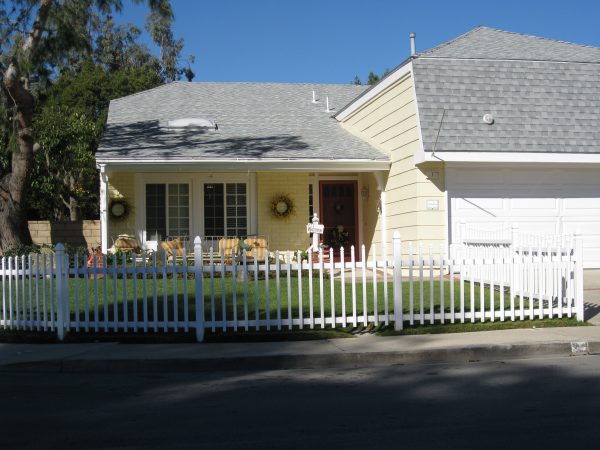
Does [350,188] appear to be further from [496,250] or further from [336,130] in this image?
[496,250]

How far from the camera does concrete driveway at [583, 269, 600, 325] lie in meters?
11.6

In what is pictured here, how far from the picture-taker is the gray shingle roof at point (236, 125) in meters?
18.1

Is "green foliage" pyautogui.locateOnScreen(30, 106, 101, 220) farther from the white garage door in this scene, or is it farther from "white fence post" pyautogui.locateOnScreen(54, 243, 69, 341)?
"white fence post" pyautogui.locateOnScreen(54, 243, 69, 341)

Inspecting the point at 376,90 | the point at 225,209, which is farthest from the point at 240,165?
the point at 376,90

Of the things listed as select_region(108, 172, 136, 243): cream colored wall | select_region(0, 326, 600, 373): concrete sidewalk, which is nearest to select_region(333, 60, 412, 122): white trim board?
select_region(108, 172, 136, 243): cream colored wall

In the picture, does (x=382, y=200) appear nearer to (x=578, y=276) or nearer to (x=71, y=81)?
(x=578, y=276)

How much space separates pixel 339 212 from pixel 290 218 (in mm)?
1433

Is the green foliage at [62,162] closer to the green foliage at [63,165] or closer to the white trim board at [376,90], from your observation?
the green foliage at [63,165]

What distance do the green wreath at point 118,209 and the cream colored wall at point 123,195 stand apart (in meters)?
0.10

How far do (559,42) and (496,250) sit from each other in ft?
33.8

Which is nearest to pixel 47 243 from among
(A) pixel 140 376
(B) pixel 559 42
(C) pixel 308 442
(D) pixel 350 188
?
(D) pixel 350 188

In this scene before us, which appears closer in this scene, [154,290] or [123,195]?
[154,290]

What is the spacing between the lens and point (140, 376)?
→ 8.64 meters

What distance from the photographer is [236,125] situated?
21.1m
